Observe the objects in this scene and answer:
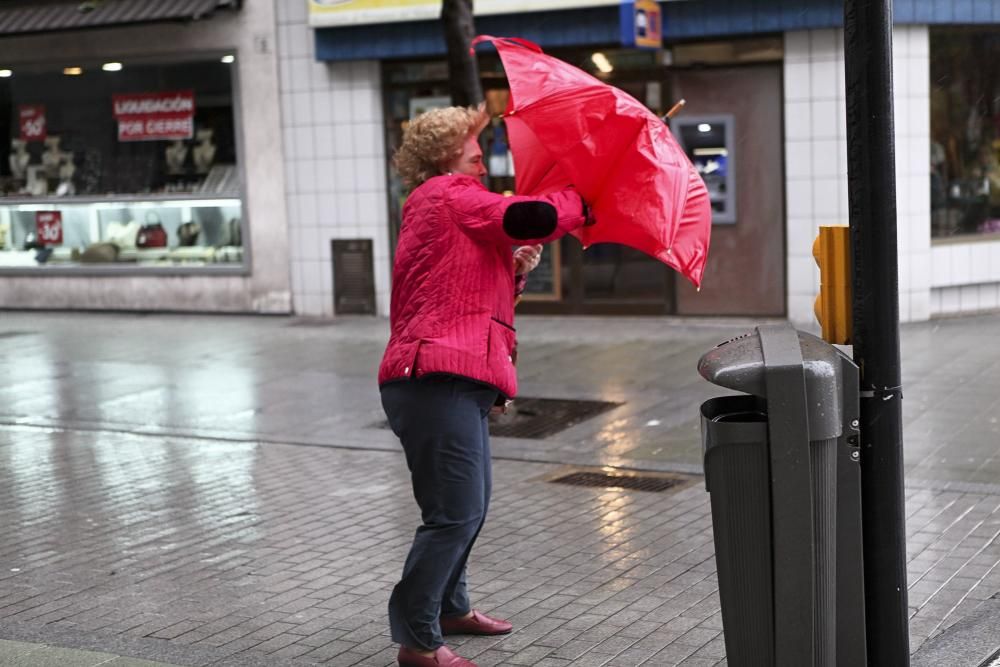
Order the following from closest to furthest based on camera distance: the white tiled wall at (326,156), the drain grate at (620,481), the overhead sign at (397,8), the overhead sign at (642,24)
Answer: the drain grate at (620,481) < the overhead sign at (642,24) < the overhead sign at (397,8) < the white tiled wall at (326,156)

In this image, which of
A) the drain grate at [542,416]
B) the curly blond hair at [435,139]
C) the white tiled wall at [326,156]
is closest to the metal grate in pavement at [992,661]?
the curly blond hair at [435,139]

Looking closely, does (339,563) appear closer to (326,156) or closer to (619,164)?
(619,164)

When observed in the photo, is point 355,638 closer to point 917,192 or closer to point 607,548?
point 607,548

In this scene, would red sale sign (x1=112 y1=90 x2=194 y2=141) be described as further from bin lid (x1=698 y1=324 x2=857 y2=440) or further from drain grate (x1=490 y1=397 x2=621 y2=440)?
A: bin lid (x1=698 y1=324 x2=857 y2=440)

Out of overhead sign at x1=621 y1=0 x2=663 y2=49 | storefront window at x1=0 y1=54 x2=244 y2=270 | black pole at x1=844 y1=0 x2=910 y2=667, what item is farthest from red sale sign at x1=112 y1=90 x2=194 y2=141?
black pole at x1=844 y1=0 x2=910 y2=667

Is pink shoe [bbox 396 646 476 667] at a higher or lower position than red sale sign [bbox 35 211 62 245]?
lower

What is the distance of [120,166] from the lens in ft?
53.3

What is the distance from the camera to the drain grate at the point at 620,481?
727 centimetres

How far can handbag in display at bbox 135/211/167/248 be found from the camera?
16062 millimetres

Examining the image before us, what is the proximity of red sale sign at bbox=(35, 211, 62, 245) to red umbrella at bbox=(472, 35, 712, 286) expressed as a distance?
43.7ft

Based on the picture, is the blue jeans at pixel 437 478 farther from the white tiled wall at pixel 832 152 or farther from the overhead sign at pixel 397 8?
the overhead sign at pixel 397 8

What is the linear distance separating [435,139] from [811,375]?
64.1 inches

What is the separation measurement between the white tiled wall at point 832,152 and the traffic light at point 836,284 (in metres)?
8.84

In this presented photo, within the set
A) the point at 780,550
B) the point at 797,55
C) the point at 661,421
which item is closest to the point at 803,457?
the point at 780,550
